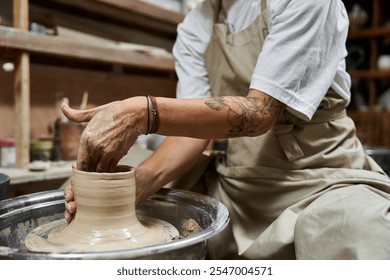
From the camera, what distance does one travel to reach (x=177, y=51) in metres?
1.61

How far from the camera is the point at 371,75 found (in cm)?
371

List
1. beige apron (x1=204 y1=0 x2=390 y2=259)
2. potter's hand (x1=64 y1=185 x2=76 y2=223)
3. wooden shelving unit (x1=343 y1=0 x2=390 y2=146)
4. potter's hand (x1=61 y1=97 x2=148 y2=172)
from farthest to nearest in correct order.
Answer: wooden shelving unit (x1=343 y1=0 x2=390 y2=146) → beige apron (x1=204 y1=0 x2=390 y2=259) → potter's hand (x1=64 y1=185 x2=76 y2=223) → potter's hand (x1=61 y1=97 x2=148 y2=172)

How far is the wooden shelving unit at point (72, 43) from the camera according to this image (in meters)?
1.85

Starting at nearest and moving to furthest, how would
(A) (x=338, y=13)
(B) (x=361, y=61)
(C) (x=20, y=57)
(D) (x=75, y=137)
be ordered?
(A) (x=338, y=13)
(C) (x=20, y=57)
(D) (x=75, y=137)
(B) (x=361, y=61)

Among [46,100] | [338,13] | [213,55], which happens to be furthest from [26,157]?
[338,13]

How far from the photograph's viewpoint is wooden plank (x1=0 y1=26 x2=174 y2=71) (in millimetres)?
1800

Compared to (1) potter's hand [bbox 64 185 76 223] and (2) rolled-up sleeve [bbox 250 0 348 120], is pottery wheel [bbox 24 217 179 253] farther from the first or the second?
(2) rolled-up sleeve [bbox 250 0 348 120]

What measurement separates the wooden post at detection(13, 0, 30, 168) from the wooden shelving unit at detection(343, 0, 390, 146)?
2708 mm

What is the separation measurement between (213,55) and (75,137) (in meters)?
1.12

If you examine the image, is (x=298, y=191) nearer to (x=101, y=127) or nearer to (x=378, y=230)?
(x=378, y=230)

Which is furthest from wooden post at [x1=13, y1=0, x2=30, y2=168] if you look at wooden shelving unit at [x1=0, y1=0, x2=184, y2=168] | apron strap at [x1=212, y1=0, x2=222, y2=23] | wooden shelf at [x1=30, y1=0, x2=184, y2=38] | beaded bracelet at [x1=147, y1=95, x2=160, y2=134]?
beaded bracelet at [x1=147, y1=95, x2=160, y2=134]

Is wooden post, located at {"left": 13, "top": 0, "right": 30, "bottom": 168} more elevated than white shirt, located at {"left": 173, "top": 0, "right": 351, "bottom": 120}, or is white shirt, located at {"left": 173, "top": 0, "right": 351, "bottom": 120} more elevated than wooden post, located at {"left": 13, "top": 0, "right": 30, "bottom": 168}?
white shirt, located at {"left": 173, "top": 0, "right": 351, "bottom": 120}

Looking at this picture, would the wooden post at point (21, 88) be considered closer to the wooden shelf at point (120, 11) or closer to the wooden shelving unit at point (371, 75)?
the wooden shelf at point (120, 11)

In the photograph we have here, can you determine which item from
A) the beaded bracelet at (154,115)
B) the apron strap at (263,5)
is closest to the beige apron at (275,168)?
the apron strap at (263,5)
